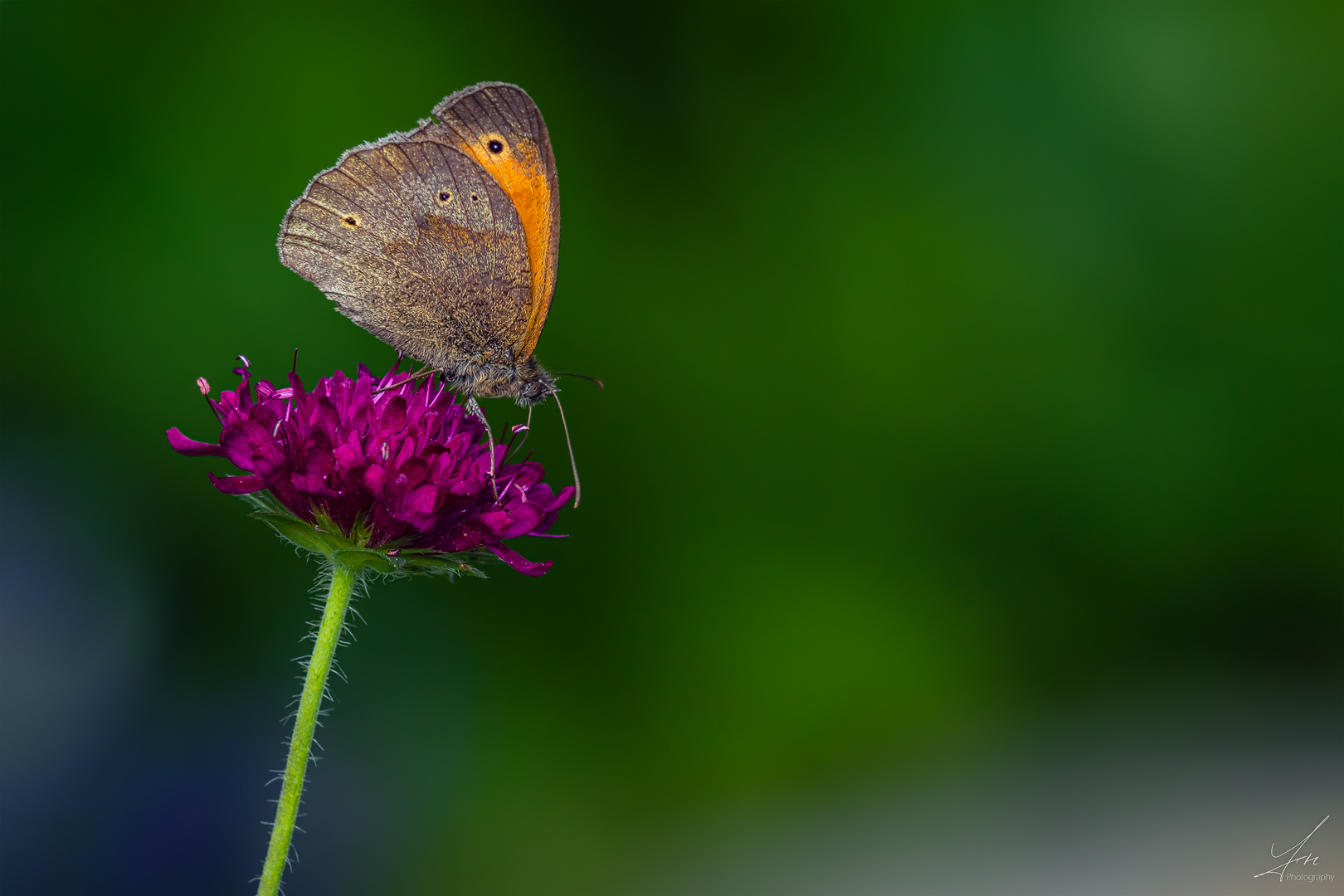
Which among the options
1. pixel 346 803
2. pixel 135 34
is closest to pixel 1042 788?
pixel 346 803

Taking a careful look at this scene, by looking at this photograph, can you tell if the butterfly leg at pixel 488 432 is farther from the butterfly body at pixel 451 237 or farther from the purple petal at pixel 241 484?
the purple petal at pixel 241 484

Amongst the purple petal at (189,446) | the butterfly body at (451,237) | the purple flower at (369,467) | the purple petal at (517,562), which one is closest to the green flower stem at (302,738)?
the purple flower at (369,467)

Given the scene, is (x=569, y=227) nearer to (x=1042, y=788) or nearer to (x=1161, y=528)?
(x=1161, y=528)

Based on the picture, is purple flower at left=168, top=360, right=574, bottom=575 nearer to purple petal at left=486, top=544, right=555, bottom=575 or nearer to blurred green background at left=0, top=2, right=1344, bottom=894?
purple petal at left=486, top=544, right=555, bottom=575

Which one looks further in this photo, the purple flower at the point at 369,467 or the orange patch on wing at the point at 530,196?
the orange patch on wing at the point at 530,196

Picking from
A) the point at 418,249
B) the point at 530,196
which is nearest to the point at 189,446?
the point at 418,249

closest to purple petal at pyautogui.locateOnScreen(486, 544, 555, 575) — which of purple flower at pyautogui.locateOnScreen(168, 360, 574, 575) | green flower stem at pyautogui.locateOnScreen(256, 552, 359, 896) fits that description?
purple flower at pyautogui.locateOnScreen(168, 360, 574, 575)
